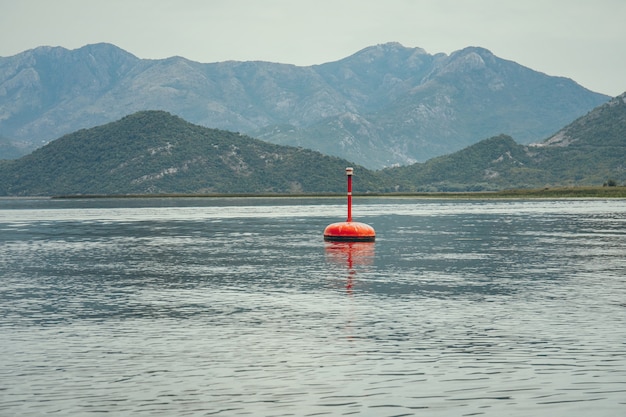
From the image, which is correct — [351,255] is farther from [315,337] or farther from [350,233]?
[315,337]

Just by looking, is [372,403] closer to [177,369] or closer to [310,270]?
[177,369]

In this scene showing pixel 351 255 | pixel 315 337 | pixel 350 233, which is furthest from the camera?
pixel 350 233

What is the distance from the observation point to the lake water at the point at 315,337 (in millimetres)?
17469

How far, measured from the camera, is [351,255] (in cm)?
5578

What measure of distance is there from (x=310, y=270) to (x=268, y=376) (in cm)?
2540

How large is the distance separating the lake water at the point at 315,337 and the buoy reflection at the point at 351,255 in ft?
1.30

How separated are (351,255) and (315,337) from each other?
31622mm

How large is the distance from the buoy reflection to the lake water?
0.40m

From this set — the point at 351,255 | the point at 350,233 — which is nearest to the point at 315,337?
the point at 351,255

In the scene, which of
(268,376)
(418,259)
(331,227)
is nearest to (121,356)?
(268,376)

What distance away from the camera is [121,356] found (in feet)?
71.4

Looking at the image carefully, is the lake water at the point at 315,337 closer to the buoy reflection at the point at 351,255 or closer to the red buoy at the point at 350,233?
the buoy reflection at the point at 351,255

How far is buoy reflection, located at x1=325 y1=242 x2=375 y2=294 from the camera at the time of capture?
43.4 meters

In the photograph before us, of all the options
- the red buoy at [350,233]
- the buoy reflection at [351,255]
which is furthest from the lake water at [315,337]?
the red buoy at [350,233]
